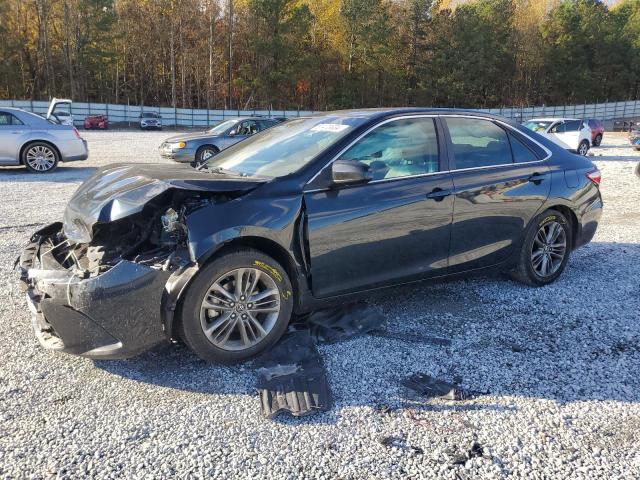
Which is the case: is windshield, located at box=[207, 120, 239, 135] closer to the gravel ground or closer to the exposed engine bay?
the gravel ground

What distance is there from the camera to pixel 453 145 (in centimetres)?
431

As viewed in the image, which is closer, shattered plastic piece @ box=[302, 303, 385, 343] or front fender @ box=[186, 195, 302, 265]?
front fender @ box=[186, 195, 302, 265]

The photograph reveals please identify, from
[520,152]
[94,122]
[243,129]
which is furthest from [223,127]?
[94,122]

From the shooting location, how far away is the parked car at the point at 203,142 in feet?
46.8

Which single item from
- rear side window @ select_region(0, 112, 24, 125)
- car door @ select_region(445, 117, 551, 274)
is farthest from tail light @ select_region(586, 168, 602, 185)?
rear side window @ select_region(0, 112, 24, 125)

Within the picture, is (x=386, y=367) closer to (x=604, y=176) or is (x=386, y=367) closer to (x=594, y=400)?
(x=594, y=400)

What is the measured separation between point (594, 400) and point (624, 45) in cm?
8688

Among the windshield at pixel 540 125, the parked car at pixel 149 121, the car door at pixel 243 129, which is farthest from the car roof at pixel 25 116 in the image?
the parked car at pixel 149 121

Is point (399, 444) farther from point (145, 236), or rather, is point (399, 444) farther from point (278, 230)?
point (145, 236)

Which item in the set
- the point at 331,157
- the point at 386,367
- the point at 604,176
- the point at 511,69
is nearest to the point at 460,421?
the point at 386,367

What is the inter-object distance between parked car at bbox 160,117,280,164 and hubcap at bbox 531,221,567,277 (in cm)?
981

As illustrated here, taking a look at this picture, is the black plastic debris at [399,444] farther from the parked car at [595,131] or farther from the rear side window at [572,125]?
the parked car at [595,131]

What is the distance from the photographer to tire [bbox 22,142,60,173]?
12.0 meters

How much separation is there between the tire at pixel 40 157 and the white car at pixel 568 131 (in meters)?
16.2
